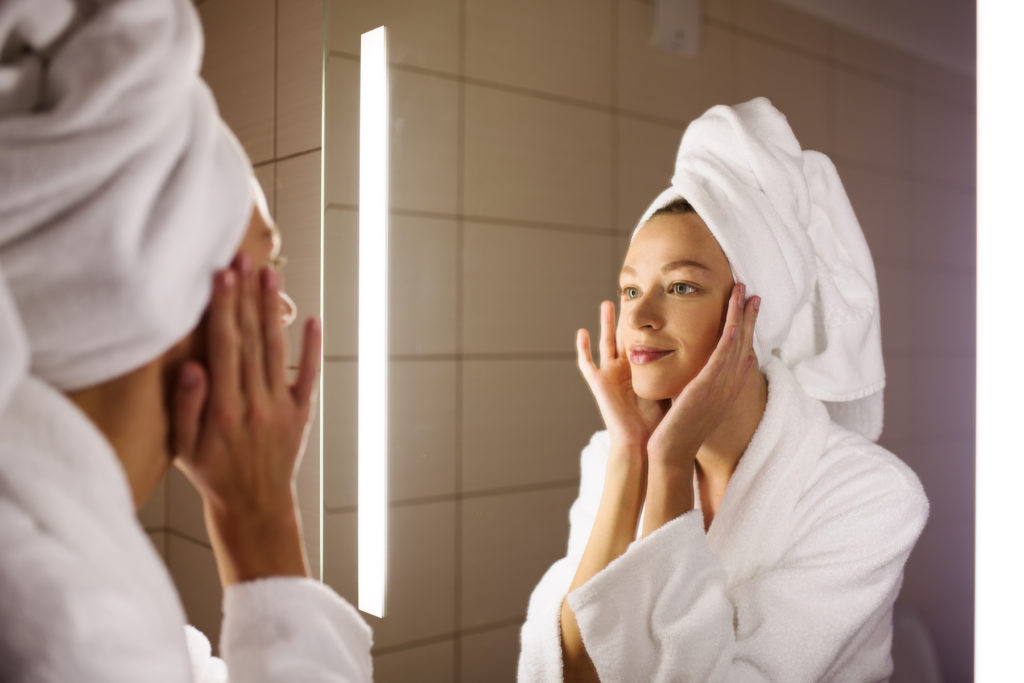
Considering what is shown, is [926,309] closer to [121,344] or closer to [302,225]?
[302,225]

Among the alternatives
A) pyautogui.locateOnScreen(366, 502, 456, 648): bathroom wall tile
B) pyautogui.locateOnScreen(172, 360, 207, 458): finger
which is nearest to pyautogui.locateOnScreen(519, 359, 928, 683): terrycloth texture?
pyautogui.locateOnScreen(366, 502, 456, 648): bathroom wall tile

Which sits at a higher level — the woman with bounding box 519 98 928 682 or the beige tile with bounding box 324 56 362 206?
the beige tile with bounding box 324 56 362 206

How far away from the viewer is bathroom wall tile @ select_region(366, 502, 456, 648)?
34.9 inches

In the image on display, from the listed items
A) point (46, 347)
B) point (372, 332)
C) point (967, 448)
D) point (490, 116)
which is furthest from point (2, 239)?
point (967, 448)

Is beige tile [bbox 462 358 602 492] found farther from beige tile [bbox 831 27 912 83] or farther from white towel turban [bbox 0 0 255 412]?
beige tile [bbox 831 27 912 83]

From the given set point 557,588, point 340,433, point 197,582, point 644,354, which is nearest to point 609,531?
point 557,588

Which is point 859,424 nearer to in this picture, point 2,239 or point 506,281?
point 506,281

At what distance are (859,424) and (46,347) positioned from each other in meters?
0.80

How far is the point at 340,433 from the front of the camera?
0.89 metres

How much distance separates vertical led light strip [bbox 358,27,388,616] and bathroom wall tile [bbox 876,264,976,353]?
573mm

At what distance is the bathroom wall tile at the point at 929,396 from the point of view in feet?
3.02

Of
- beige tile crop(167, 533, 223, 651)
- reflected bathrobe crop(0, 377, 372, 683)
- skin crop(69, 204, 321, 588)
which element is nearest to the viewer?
reflected bathrobe crop(0, 377, 372, 683)

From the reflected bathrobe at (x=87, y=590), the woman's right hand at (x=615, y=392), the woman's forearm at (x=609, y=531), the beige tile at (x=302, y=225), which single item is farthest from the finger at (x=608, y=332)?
the reflected bathrobe at (x=87, y=590)

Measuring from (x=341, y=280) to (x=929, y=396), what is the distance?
0.68 m
